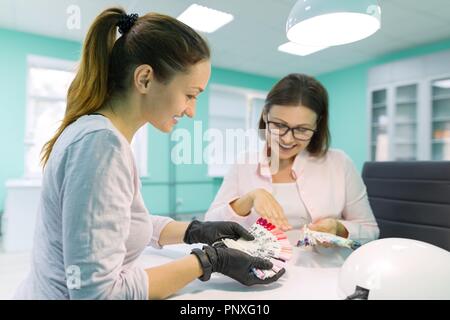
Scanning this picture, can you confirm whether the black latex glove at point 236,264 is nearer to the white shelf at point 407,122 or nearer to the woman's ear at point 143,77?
the woman's ear at point 143,77

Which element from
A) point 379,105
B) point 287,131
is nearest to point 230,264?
point 287,131

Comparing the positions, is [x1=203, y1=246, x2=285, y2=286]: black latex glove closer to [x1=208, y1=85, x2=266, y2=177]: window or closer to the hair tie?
[x1=208, y1=85, x2=266, y2=177]: window

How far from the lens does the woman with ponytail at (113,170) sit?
1.32 feet

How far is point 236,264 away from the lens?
543 mm

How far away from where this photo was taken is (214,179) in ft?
3.36

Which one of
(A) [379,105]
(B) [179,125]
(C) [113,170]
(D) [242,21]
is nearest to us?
(C) [113,170]

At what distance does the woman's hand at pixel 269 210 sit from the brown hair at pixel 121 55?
40 cm

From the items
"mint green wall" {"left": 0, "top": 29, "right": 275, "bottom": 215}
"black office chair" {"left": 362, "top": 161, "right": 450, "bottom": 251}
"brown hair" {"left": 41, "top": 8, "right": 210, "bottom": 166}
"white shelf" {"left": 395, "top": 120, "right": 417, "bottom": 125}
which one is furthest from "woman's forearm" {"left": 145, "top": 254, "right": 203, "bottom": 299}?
"white shelf" {"left": 395, "top": 120, "right": 417, "bottom": 125}

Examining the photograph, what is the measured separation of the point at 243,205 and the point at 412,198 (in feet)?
2.50

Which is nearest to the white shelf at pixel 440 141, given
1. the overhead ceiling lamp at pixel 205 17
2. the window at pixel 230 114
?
the window at pixel 230 114

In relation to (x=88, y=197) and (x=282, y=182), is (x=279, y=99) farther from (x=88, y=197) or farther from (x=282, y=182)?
(x=88, y=197)

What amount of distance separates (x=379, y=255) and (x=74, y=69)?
606 mm

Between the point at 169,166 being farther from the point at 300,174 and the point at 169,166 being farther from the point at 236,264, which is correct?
the point at 236,264
